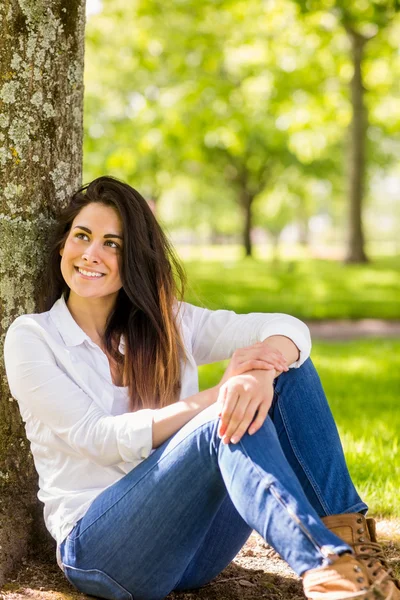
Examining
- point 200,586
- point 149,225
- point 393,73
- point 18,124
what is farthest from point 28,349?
point 393,73

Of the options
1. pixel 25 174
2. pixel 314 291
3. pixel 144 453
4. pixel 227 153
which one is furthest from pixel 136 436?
pixel 227 153

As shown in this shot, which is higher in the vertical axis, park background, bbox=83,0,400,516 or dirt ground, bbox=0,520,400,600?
park background, bbox=83,0,400,516

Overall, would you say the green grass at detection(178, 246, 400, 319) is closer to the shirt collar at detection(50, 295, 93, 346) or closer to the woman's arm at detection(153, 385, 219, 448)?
the shirt collar at detection(50, 295, 93, 346)

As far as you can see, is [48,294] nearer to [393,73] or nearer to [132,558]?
[132,558]

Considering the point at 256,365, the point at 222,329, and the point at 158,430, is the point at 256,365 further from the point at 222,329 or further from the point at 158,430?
the point at 222,329

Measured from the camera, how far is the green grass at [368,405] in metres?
3.82

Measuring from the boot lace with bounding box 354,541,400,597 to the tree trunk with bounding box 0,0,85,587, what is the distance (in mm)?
1246

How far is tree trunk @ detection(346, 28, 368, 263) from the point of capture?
1619 cm

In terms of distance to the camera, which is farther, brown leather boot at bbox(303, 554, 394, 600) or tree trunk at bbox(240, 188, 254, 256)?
tree trunk at bbox(240, 188, 254, 256)

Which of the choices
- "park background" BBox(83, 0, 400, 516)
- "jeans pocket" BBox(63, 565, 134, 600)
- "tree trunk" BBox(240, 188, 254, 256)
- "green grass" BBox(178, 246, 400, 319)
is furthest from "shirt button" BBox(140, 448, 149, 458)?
"tree trunk" BBox(240, 188, 254, 256)

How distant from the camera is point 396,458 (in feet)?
13.9

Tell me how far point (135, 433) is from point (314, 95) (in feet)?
48.5

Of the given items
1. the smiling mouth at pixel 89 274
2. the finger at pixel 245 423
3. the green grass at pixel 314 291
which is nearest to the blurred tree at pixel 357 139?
the green grass at pixel 314 291

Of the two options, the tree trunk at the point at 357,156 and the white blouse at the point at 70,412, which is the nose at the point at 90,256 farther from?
the tree trunk at the point at 357,156
